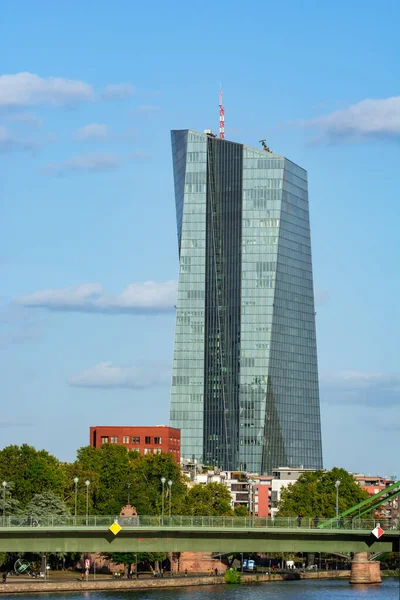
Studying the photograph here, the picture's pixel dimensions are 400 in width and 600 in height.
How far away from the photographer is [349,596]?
162625mm

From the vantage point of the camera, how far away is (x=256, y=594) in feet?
566

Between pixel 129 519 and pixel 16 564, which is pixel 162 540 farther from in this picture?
pixel 16 564

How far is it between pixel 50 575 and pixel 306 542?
5406 centimetres

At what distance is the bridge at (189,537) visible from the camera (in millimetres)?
145500

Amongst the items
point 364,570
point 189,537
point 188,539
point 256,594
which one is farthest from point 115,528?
point 364,570

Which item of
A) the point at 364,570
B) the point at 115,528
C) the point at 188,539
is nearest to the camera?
the point at 115,528

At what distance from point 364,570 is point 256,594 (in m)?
21.6

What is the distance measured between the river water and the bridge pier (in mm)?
1702

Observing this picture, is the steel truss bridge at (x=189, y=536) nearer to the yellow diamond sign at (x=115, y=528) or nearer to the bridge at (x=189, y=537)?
the bridge at (x=189, y=537)

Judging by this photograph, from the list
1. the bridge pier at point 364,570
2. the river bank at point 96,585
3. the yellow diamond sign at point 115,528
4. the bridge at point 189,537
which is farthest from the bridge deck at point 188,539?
the bridge pier at point 364,570

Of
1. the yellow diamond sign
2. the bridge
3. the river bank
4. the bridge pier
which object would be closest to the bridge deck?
the bridge

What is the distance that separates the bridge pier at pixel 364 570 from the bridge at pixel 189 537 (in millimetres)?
30067

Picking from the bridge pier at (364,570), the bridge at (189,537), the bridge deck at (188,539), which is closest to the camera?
the bridge deck at (188,539)

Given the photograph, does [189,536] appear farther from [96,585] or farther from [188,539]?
[96,585]
